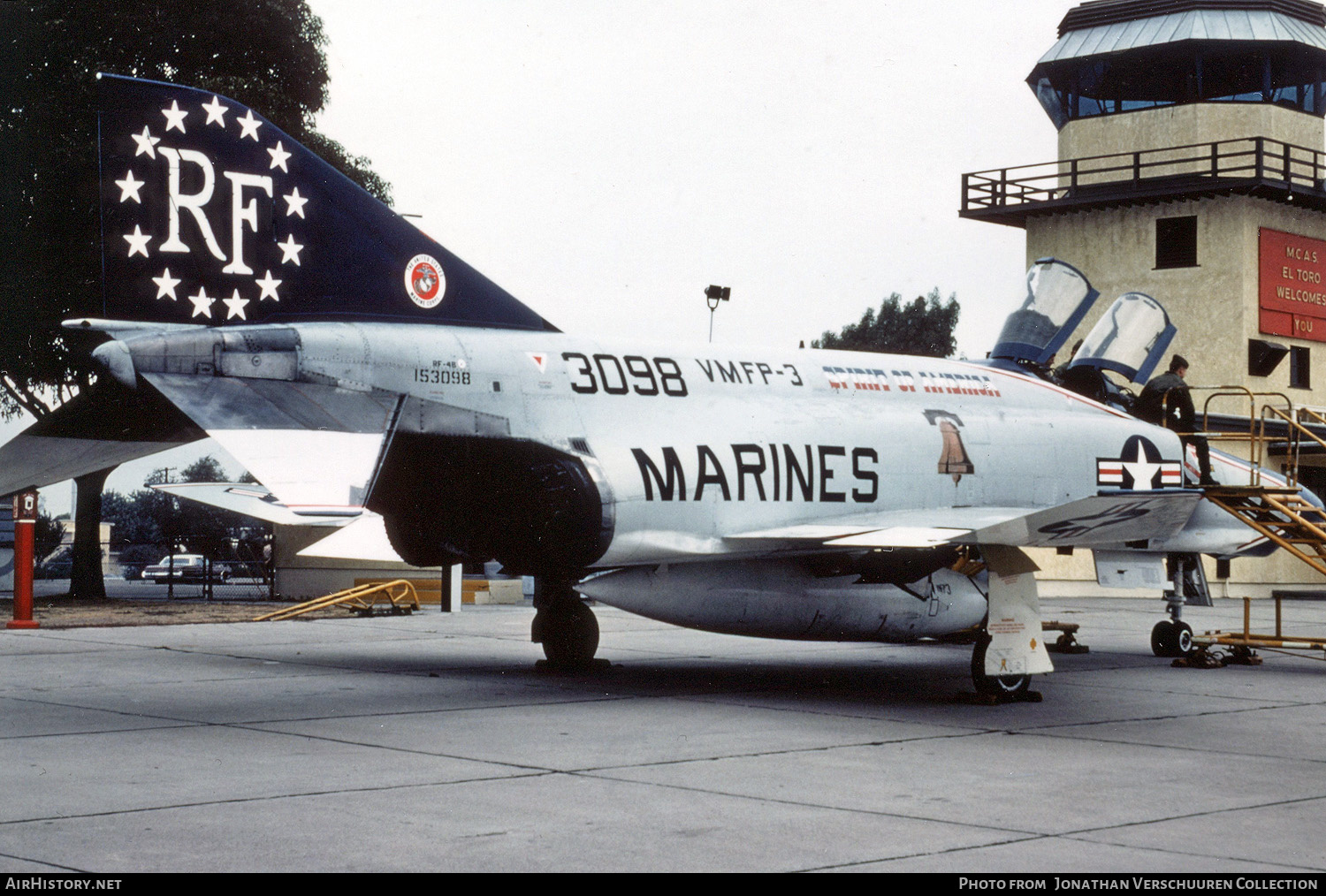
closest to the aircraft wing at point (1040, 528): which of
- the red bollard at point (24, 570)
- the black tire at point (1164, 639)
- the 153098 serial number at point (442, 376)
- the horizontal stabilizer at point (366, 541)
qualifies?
the 153098 serial number at point (442, 376)

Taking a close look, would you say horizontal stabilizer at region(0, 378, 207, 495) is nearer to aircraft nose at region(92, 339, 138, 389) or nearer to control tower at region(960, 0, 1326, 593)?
aircraft nose at region(92, 339, 138, 389)

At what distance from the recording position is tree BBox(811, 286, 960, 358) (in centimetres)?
8500

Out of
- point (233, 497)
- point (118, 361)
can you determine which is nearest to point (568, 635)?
point (233, 497)

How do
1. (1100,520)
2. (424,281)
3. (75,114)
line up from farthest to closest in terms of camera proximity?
(75,114) < (424,281) < (1100,520)

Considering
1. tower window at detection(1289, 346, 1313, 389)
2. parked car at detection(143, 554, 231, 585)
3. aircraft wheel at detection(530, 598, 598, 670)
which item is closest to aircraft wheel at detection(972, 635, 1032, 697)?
aircraft wheel at detection(530, 598, 598, 670)

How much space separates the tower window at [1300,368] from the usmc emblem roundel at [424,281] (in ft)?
91.0

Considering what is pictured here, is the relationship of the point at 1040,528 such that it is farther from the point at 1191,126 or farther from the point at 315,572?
the point at 1191,126

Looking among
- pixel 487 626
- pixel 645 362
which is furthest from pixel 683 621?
pixel 487 626

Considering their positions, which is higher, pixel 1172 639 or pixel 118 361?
pixel 118 361

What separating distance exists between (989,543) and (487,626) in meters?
10.2

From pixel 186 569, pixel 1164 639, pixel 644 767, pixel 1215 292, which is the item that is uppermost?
pixel 1215 292

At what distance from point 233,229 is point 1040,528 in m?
6.43

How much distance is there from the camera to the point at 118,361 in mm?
9273

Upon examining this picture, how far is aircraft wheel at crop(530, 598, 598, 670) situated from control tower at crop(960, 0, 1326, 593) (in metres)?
22.2
